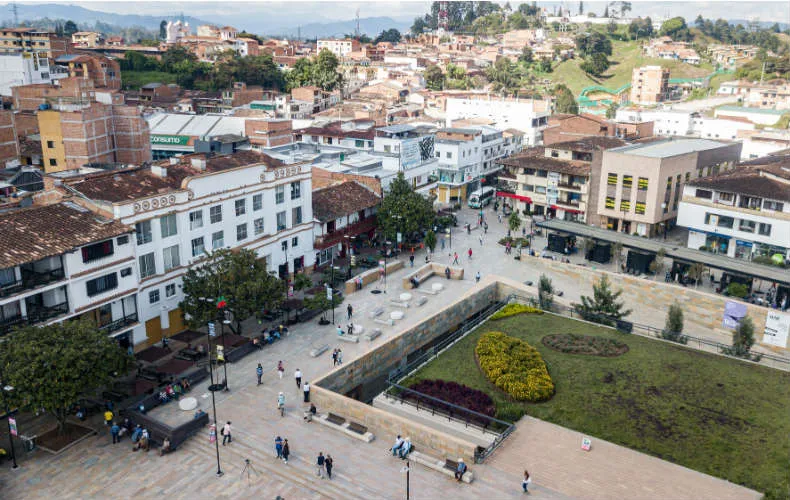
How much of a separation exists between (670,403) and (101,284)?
31346mm

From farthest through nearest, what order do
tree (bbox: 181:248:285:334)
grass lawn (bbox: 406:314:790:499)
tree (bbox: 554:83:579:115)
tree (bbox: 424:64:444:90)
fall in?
tree (bbox: 424:64:444:90) → tree (bbox: 554:83:579:115) → tree (bbox: 181:248:285:334) → grass lawn (bbox: 406:314:790:499)

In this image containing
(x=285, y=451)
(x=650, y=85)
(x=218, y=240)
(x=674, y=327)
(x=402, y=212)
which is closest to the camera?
(x=285, y=451)

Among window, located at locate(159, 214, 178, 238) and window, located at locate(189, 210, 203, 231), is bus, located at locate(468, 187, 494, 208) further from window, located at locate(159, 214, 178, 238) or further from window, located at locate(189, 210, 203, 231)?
window, located at locate(159, 214, 178, 238)

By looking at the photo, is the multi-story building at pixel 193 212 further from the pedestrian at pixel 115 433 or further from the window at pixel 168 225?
the pedestrian at pixel 115 433

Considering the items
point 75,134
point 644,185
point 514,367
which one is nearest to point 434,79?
point 75,134

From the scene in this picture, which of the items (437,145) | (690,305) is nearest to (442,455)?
(690,305)

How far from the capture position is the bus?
81438mm

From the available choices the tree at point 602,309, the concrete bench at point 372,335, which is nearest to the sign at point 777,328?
the tree at point 602,309

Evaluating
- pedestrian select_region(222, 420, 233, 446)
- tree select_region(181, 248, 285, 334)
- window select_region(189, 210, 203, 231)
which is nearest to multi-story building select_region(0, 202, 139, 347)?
tree select_region(181, 248, 285, 334)

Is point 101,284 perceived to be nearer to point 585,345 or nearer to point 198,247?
point 198,247

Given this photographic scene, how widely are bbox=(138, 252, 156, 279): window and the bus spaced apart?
1882 inches

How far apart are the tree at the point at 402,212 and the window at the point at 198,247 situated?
793 inches

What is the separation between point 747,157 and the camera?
93.4 meters

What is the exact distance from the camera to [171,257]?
4238cm
